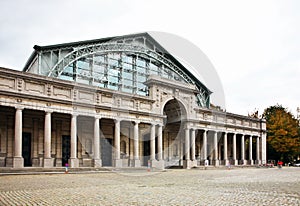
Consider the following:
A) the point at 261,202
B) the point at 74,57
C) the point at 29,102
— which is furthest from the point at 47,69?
the point at 261,202

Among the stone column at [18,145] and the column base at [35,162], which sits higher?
the stone column at [18,145]

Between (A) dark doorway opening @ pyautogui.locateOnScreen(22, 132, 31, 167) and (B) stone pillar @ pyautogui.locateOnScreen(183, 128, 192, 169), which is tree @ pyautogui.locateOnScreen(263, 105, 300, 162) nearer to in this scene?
(B) stone pillar @ pyautogui.locateOnScreen(183, 128, 192, 169)

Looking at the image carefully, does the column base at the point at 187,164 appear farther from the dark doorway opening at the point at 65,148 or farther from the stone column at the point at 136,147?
the dark doorway opening at the point at 65,148

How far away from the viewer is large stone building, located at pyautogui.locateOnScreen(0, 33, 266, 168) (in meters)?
32.5

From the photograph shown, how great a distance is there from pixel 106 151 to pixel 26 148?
35.6ft

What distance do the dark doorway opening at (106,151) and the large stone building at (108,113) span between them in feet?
0.22

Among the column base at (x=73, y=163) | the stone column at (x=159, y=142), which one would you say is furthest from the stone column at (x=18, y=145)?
the stone column at (x=159, y=142)

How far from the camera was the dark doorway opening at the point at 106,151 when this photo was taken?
4250 cm

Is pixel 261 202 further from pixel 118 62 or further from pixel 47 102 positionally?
pixel 118 62

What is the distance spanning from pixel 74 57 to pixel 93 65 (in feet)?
9.59

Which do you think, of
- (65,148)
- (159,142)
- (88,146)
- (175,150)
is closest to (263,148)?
(175,150)

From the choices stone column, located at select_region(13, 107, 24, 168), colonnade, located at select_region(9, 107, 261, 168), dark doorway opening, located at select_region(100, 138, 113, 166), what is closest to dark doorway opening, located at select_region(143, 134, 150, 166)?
colonnade, located at select_region(9, 107, 261, 168)

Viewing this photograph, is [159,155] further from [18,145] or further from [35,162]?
[18,145]

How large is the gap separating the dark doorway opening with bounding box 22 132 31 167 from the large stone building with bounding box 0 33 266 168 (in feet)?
0.35
